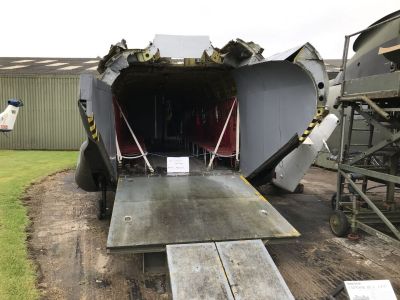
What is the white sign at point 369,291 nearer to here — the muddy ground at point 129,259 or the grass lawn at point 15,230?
the muddy ground at point 129,259

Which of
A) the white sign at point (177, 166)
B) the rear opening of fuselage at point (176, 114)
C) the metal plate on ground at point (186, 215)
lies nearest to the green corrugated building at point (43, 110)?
the rear opening of fuselage at point (176, 114)

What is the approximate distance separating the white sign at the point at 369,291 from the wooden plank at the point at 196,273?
106 centimetres

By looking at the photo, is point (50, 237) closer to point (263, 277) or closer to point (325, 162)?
point (263, 277)

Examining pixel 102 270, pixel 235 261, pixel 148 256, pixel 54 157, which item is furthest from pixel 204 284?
pixel 54 157

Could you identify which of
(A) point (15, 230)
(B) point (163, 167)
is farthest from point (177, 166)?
(A) point (15, 230)

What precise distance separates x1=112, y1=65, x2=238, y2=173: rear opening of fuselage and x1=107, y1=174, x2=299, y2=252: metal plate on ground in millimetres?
1209

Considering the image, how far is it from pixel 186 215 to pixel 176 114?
9.76 meters

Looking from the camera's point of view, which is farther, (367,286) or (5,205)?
(5,205)

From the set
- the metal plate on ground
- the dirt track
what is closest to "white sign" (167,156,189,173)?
the metal plate on ground

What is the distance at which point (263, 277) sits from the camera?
3.67m

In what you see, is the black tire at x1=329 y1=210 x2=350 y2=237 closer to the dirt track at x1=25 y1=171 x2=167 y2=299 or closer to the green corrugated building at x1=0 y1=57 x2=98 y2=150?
the dirt track at x1=25 y1=171 x2=167 y2=299

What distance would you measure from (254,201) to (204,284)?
2.05 meters

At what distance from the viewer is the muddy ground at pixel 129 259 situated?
169 inches

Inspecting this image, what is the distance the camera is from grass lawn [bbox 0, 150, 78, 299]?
161 inches
